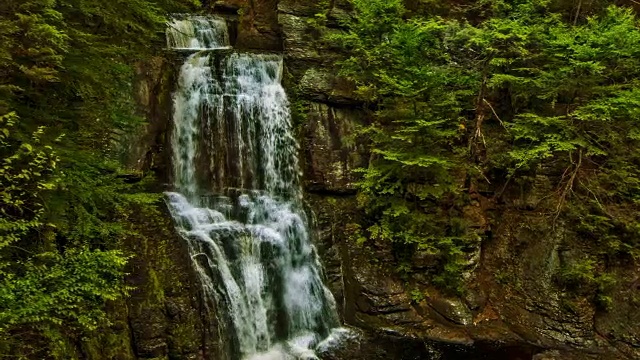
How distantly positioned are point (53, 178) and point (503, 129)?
997 centimetres

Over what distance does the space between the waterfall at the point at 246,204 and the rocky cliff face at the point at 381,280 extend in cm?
42

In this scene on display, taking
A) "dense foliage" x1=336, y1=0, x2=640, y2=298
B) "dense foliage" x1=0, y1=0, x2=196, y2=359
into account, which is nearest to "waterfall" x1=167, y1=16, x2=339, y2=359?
"dense foliage" x1=336, y1=0, x2=640, y2=298

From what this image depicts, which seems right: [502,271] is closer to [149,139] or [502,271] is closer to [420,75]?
[420,75]

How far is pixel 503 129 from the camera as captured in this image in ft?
35.7

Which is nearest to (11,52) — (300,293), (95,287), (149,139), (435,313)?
(95,287)

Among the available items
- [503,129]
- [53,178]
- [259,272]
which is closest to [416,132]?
[503,129]

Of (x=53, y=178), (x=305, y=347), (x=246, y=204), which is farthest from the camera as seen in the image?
(x=246, y=204)

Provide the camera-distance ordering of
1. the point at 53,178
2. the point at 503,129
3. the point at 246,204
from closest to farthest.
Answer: the point at 53,178 → the point at 246,204 → the point at 503,129

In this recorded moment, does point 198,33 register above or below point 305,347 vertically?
above

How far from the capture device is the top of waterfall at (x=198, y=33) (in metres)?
12.1

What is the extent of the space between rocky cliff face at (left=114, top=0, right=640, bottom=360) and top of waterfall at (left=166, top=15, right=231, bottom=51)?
187cm

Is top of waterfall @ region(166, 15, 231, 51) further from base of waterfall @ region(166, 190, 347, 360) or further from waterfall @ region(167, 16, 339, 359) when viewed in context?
base of waterfall @ region(166, 190, 347, 360)

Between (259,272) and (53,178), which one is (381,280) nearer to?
(259,272)

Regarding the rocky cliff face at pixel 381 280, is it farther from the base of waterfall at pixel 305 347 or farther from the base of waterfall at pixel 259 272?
the base of waterfall at pixel 259 272
